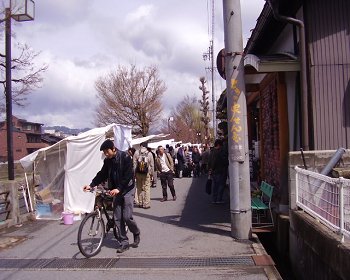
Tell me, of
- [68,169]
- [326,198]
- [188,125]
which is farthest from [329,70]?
[188,125]

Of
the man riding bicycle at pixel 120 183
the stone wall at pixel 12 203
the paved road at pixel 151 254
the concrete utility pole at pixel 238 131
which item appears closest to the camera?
the paved road at pixel 151 254

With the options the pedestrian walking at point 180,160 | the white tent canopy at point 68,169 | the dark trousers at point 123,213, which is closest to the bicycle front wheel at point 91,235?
the dark trousers at point 123,213

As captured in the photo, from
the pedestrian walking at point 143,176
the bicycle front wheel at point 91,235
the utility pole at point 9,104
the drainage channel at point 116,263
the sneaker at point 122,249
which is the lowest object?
the drainage channel at point 116,263

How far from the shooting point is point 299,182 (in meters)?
7.30

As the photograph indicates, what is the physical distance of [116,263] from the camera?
265 inches

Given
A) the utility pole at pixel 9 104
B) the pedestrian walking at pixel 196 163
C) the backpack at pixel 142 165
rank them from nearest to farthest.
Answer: the utility pole at pixel 9 104
the backpack at pixel 142 165
the pedestrian walking at pixel 196 163

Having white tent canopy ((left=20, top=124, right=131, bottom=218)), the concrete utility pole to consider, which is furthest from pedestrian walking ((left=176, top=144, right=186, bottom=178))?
the concrete utility pole

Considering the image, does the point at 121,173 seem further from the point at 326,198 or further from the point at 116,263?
the point at 326,198

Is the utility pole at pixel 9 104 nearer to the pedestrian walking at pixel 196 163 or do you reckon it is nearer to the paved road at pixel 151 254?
the paved road at pixel 151 254

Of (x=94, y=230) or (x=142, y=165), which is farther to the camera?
(x=142, y=165)

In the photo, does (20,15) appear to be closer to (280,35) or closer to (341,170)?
(280,35)

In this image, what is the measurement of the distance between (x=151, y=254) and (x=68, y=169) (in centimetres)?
475

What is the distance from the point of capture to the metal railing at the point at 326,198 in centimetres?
505

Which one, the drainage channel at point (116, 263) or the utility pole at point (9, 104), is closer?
the drainage channel at point (116, 263)
